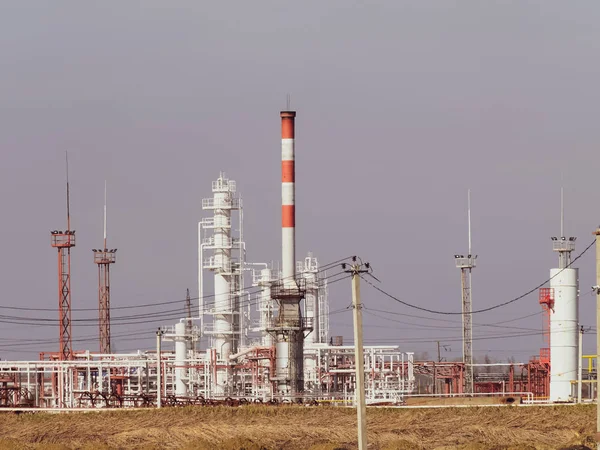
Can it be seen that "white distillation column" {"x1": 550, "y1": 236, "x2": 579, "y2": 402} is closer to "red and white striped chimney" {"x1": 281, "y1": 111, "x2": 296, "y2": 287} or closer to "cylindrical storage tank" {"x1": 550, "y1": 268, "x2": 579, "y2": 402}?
"cylindrical storage tank" {"x1": 550, "y1": 268, "x2": 579, "y2": 402}

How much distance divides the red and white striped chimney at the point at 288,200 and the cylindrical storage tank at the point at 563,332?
13.6 meters

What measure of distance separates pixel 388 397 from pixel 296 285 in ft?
26.8

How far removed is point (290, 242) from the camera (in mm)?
64250

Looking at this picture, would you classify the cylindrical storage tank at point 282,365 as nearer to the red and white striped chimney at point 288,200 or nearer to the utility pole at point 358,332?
the red and white striped chimney at point 288,200

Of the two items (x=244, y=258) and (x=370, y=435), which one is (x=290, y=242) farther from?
(x=370, y=435)

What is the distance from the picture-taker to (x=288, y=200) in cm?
6378

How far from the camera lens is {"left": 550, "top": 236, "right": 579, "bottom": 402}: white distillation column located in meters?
59.9

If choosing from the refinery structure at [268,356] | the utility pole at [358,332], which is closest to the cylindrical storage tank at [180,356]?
the refinery structure at [268,356]

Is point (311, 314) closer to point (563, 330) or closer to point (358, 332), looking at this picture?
point (563, 330)

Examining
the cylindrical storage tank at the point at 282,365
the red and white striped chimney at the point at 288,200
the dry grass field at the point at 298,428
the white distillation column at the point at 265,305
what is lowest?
the dry grass field at the point at 298,428

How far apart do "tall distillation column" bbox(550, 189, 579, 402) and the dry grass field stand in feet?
34.2

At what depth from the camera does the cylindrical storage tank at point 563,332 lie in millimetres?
59938

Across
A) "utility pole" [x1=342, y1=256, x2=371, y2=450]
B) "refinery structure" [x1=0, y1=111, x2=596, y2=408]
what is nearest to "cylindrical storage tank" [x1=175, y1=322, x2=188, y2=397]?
"refinery structure" [x1=0, y1=111, x2=596, y2=408]

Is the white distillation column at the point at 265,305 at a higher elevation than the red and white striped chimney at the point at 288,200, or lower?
lower
